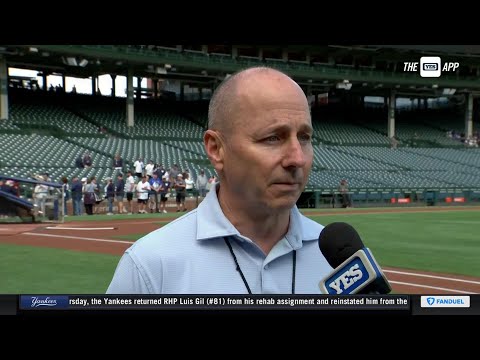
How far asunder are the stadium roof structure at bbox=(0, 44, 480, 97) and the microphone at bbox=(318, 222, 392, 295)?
1391 mm

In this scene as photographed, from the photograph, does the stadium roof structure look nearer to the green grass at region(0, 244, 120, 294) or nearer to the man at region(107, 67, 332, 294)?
the man at region(107, 67, 332, 294)

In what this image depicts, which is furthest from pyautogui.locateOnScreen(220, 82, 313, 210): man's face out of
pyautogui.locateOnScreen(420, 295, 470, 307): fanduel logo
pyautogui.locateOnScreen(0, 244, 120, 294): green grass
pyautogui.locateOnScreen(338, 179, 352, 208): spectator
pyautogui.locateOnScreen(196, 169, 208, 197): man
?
pyautogui.locateOnScreen(338, 179, 352, 208): spectator

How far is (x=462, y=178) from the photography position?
15.0 meters

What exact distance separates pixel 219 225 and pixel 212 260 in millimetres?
145

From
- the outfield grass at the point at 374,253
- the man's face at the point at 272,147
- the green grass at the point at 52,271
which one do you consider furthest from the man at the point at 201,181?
the man's face at the point at 272,147

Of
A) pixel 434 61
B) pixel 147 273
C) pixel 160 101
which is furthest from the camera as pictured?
pixel 160 101

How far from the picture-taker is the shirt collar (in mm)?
2127

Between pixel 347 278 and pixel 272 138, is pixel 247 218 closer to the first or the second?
pixel 272 138

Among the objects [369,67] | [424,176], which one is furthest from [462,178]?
Result: [369,67]

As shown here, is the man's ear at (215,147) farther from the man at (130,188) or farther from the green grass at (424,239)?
the man at (130,188)

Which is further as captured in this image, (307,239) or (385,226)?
(385,226)

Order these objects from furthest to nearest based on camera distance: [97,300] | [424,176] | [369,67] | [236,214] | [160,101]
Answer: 1. [160,101]
2. [424,176]
3. [369,67]
4. [97,300]
5. [236,214]

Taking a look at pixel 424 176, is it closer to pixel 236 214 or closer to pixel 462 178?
pixel 462 178

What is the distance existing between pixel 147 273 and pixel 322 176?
34.9 feet
